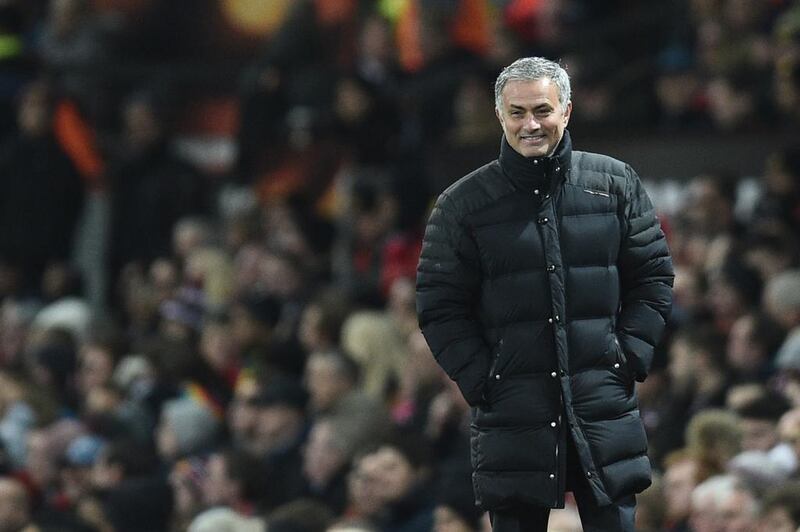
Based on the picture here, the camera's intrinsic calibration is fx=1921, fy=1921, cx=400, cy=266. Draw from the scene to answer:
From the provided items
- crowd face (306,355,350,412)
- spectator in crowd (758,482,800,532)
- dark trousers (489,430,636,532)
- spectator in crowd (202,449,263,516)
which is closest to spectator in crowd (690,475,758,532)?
spectator in crowd (758,482,800,532)

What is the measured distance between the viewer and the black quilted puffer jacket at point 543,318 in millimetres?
5551

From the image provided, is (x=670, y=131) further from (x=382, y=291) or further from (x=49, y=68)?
(x=49, y=68)

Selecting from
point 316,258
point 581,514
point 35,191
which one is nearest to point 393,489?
point 581,514

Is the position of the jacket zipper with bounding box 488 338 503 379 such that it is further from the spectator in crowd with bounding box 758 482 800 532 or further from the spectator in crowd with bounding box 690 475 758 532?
the spectator in crowd with bounding box 690 475 758 532

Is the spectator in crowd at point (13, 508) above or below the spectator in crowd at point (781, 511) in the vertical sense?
below

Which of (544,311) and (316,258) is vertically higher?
(544,311)

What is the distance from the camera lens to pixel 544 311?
555cm

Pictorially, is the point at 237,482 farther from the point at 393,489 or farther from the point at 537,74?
the point at 537,74

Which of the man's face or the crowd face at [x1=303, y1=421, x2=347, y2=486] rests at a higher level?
the man's face

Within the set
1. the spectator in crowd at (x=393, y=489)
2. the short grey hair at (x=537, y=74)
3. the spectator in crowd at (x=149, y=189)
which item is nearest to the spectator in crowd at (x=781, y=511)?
the spectator in crowd at (x=393, y=489)

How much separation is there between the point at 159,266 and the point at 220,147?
260 cm

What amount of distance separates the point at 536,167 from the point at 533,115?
153 mm

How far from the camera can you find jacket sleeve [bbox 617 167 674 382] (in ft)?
18.6

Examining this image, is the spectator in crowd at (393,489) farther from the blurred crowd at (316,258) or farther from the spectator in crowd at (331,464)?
the spectator in crowd at (331,464)
